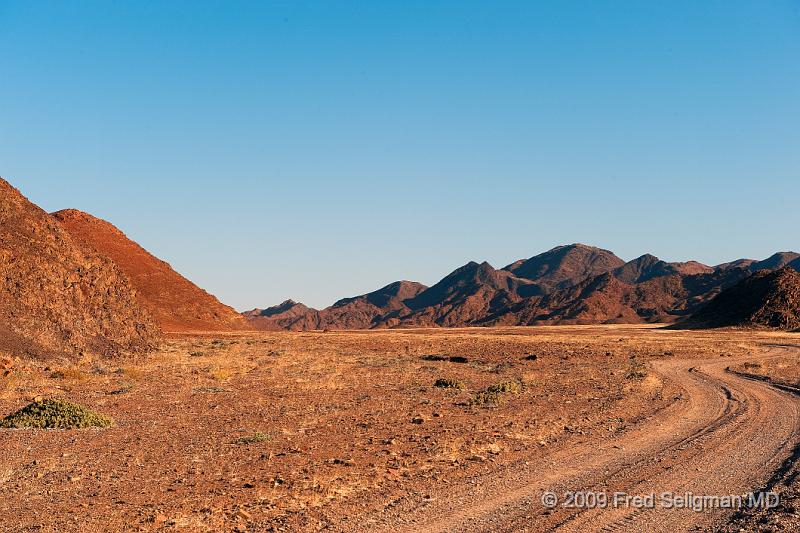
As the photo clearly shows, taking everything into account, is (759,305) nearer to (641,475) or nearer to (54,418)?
(641,475)

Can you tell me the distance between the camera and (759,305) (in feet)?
338

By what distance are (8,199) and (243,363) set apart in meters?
18.8

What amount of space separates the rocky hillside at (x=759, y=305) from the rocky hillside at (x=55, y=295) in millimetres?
88375

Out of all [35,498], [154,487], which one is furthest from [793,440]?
[35,498]

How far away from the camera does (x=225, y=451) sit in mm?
14445

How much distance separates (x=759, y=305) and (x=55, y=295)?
330 ft

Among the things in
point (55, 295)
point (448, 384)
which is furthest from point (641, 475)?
point (55, 295)

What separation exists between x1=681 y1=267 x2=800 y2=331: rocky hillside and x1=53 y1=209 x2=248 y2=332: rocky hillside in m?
78.3

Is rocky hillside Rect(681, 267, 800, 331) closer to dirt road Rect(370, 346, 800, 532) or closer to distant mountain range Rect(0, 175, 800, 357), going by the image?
distant mountain range Rect(0, 175, 800, 357)

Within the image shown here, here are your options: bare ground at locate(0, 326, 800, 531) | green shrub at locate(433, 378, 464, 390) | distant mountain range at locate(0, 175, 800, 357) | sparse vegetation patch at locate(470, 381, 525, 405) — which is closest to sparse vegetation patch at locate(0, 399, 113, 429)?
bare ground at locate(0, 326, 800, 531)

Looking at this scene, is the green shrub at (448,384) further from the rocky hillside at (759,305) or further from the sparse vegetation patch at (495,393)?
the rocky hillside at (759,305)

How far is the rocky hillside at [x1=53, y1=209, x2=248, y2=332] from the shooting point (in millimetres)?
91438

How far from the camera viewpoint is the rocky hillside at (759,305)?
321 ft

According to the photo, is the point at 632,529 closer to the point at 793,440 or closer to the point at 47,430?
the point at 793,440
